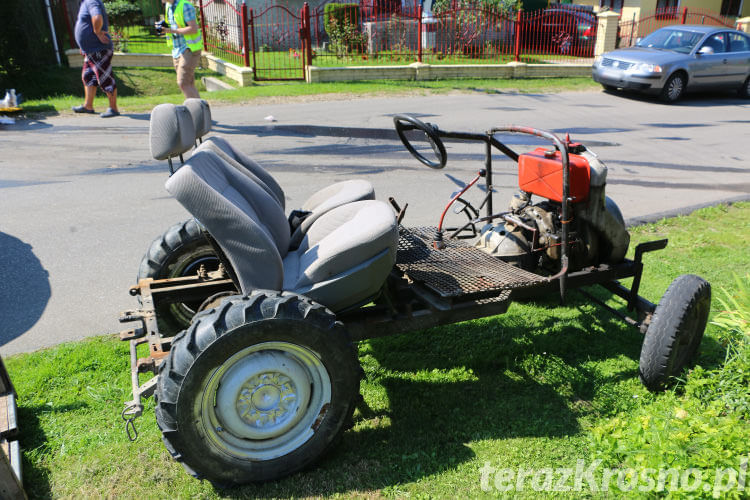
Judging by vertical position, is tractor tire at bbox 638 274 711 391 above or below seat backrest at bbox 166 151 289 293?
below

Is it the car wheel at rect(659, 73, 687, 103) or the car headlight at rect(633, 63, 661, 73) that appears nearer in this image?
the car headlight at rect(633, 63, 661, 73)

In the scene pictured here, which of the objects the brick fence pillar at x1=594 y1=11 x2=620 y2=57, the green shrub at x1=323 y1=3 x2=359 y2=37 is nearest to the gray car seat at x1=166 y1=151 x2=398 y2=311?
the green shrub at x1=323 y1=3 x2=359 y2=37

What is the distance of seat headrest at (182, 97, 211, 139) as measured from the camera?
359 centimetres

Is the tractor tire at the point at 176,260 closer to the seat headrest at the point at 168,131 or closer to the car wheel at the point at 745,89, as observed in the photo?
the seat headrest at the point at 168,131

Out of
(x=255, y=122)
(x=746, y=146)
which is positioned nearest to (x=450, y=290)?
(x=255, y=122)

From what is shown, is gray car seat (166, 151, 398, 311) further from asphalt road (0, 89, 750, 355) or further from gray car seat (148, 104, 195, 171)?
asphalt road (0, 89, 750, 355)

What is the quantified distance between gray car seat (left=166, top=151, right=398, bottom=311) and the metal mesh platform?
18.3 inches

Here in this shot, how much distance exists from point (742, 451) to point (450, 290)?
5.28 feet

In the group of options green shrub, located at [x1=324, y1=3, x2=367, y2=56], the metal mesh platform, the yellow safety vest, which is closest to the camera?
the metal mesh platform

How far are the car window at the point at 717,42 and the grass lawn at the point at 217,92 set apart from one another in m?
2.68

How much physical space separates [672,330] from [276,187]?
2.65 meters

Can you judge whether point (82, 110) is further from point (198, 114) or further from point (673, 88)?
point (673, 88)

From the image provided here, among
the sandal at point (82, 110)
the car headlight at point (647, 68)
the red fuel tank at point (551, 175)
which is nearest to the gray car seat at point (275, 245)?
the red fuel tank at point (551, 175)

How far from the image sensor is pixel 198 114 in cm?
363
